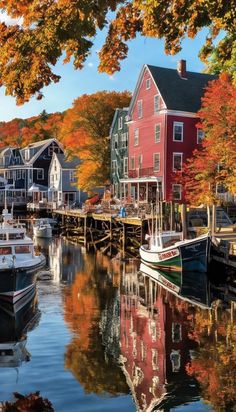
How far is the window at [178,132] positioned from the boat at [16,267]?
27.3 metres

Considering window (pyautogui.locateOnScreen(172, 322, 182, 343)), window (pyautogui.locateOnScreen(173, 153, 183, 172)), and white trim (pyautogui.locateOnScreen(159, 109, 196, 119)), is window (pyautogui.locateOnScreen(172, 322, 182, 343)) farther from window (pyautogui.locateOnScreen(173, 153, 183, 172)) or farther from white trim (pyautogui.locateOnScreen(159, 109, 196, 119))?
white trim (pyautogui.locateOnScreen(159, 109, 196, 119))

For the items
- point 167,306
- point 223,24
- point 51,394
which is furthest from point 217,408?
point 167,306

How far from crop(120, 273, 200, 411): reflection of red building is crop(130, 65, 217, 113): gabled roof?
1098 inches

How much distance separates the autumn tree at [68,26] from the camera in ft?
24.6

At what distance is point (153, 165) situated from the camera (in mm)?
52906

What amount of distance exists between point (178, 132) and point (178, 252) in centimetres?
2275

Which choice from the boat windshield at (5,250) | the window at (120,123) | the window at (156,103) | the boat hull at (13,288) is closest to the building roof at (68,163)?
the window at (120,123)

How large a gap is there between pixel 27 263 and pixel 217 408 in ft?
45.0

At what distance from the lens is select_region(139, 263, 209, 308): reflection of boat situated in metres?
25.2

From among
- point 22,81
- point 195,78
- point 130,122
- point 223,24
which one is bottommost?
point 22,81

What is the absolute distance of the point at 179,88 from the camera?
52.4 m

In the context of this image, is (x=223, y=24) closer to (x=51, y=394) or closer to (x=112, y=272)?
(x=51, y=394)

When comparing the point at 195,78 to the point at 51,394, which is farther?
the point at 195,78

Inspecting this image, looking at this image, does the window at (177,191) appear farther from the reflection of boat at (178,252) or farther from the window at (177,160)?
the reflection of boat at (178,252)
